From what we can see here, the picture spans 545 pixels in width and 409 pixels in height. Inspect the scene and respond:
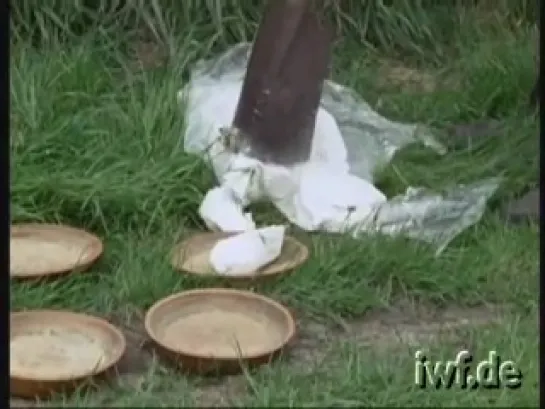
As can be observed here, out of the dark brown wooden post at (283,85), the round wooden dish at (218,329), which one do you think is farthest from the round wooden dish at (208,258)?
the dark brown wooden post at (283,85)

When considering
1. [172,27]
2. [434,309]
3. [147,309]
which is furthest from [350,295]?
[172,27]

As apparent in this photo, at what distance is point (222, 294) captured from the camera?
2.36 meters

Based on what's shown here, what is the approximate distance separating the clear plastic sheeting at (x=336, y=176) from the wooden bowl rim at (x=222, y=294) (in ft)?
1.11

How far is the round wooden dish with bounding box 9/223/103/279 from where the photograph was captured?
2.43 metres

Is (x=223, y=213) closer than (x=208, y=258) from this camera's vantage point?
No

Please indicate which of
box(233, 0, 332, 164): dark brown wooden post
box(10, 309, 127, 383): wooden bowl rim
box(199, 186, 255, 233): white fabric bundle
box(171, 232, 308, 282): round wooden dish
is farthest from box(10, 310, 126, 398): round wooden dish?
box(233, 0, 332, 164): dark brown wooden post

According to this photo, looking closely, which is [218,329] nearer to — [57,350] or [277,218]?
[57,350]

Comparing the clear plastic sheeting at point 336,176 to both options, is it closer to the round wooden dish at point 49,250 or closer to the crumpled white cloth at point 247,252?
the crumpled white cloth at point 247,252

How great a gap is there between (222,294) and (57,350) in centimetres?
33

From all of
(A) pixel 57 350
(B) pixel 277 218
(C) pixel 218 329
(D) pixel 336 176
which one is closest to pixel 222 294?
(C) pixel 218 329

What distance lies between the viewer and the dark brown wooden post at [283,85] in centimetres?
287

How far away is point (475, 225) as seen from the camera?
2.74 meters

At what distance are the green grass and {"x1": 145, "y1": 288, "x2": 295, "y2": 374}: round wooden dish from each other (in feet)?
0.10

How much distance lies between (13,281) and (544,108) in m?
0.95
